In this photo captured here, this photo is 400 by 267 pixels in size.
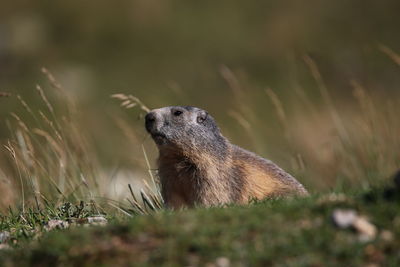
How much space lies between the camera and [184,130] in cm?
813

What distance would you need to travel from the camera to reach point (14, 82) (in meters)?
19.9

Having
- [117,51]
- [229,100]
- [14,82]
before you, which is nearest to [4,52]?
[14,82]

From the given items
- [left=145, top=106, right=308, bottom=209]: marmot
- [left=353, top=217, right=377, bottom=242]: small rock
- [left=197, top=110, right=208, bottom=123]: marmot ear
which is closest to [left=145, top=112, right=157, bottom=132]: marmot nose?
[left=145, top=106, right=308, bottom=209]: marmot

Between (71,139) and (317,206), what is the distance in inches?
170

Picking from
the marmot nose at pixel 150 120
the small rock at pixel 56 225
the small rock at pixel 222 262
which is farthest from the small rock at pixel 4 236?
Answer: the small rock at pixel 222 262

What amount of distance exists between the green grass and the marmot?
2041mm

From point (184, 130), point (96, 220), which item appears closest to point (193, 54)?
point (184, 130)

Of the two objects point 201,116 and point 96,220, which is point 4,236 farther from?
point 201,116

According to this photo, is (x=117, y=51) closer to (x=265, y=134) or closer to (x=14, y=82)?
(x=14, y=82)

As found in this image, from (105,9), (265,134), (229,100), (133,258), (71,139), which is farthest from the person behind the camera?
(105,9)

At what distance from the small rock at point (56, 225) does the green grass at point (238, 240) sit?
78 cm

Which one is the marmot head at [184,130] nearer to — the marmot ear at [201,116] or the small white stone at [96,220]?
the marmot ear at [201,116]

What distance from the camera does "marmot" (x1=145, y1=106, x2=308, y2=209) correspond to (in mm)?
7785

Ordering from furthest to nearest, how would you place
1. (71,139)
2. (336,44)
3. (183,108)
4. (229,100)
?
(336,44), (229,100), (71,139), (183,108)
